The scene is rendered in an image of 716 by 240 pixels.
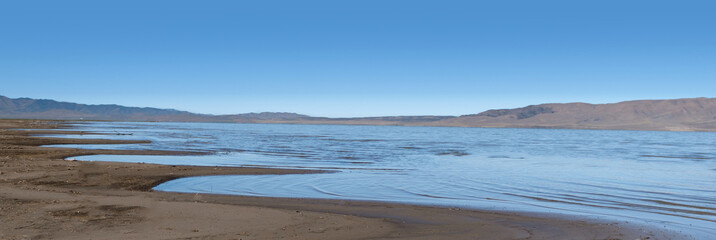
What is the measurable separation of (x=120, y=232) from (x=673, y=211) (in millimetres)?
12661

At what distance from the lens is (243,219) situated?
1113cm

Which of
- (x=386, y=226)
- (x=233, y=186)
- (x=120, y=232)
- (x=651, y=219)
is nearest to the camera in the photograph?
(x=120, y=232)

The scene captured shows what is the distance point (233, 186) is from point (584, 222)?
1065cm

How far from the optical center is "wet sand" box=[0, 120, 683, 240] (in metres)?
9.69

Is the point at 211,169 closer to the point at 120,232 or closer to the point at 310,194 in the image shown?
the point at 310,194

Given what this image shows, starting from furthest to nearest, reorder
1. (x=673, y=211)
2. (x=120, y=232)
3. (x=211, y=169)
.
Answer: (x=211, y=169)
(x=673, y=211)
(x=120, y=232)

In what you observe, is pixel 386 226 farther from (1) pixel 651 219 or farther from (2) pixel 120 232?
(1) pixel 651 219

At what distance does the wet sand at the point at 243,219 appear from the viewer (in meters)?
9.69

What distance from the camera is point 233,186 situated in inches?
704

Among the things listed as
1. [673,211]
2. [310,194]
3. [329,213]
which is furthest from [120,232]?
[673,211]

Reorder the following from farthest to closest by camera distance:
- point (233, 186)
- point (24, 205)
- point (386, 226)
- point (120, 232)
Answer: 1. point (233, 186)
2. point (24, 205)
3. point (386, 226)
4. point (120, 232)

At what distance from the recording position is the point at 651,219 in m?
12.6

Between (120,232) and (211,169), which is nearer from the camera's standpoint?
(120,232)

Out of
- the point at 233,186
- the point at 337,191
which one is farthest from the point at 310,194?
the point at 233,186
